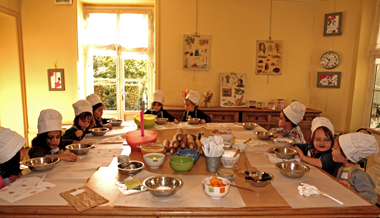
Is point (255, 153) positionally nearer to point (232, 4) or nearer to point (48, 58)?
point (232, 4)

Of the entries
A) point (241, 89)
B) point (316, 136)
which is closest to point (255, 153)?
point (316, 136)

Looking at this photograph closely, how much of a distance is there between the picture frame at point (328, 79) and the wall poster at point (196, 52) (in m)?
2.17

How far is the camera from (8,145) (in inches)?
62.4

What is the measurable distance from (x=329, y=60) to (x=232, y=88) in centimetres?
183

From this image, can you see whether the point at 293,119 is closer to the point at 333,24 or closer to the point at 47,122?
the point at 47,122

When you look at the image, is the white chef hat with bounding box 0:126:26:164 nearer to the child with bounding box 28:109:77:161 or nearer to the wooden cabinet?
the child with bounding box 28:109:77:161

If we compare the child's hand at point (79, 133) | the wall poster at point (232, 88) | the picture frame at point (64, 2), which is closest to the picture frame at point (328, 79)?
the wall poster at point (232, 88)

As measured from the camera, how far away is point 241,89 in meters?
4.87

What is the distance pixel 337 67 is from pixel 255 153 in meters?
3.34

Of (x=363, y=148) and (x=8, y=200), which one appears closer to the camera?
(x=8, y=200)

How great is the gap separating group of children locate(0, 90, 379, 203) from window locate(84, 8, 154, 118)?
2399 mm

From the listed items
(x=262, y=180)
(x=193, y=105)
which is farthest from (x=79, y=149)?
(x=193, y=105)

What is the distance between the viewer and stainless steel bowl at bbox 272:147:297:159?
1.92 metres

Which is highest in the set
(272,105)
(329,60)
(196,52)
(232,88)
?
(196,52)
